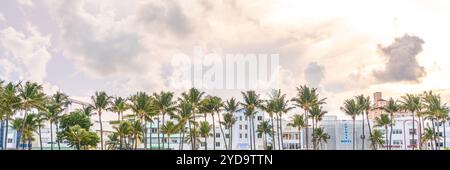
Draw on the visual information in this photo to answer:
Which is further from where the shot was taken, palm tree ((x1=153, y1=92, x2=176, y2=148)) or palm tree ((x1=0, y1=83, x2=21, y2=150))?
palm tree ((x1=153, y1=92, x2=176, y2=148))

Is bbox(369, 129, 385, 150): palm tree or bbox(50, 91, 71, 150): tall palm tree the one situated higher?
bbox(50, 91, 71, 150): tall palm tree

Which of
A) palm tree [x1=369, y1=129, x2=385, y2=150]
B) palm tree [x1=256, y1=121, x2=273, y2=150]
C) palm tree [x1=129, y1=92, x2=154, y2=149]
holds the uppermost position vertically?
palm tree [x1=129, y1=92, x2=154, y2=149]

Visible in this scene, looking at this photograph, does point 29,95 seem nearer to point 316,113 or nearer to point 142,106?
point 142,106

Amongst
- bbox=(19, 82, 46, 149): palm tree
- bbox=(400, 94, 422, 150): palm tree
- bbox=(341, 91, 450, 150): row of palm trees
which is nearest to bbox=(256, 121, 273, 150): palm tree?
bbox=(341, 91, 450, 150): row of palm trees

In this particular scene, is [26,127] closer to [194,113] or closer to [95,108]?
[95,108]

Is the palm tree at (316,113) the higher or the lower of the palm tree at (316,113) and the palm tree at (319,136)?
the higher

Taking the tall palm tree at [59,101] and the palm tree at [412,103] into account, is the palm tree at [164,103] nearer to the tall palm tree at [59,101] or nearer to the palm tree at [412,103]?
the tall palm tree at [59,101]

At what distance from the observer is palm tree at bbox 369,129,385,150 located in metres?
39.8

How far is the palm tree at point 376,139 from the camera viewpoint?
39750mm

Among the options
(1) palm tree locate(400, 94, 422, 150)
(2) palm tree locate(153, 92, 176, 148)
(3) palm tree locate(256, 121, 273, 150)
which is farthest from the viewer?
(3) palm tree locate(256, 121, 273, 150)

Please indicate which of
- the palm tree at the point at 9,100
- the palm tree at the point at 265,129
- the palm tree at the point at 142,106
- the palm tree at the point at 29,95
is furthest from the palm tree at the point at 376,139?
the palm tree at the point at 9,100

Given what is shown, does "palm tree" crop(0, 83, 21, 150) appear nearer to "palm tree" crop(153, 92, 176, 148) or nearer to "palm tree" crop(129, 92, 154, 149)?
"palm tree" crop(129, 92, 154, 149)
